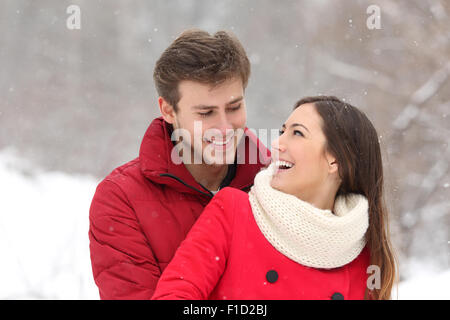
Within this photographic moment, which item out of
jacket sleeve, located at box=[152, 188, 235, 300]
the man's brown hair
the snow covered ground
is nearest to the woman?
jacket sleeve, located at box=[152, 188, 235, 300]

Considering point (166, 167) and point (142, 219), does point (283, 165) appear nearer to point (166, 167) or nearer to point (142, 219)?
point (166, 167)

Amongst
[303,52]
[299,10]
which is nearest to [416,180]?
[303,52]

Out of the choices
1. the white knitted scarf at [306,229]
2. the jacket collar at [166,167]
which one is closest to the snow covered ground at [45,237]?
the jacket collar at [166,167]

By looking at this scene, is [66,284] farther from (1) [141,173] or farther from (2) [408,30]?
(2) [408,30]

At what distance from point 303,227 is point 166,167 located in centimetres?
73

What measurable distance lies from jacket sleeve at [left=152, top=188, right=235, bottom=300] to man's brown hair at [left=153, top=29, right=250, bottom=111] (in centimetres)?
63

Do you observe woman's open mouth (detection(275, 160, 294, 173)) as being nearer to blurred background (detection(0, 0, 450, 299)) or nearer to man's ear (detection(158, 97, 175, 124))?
man's ear (detection(158, 97, 175, 124))

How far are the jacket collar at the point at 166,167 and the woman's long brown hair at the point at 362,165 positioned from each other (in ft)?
1.85

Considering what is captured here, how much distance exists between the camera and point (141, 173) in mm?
2508

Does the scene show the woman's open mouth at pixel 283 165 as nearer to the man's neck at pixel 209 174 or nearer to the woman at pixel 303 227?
the woman at pixel 303 227

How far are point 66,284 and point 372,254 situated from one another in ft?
19.2

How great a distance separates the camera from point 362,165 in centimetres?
226

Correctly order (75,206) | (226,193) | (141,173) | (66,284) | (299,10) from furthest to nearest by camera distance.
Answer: (299,10), (75,206), (66,284), (141,173), (226,193)

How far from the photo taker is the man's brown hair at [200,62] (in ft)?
8.08
